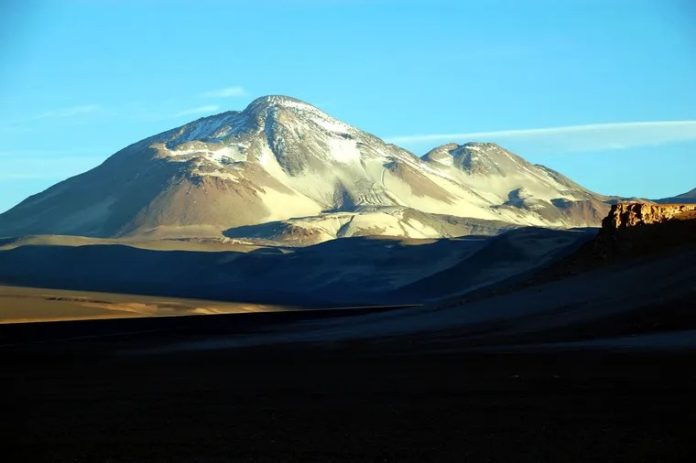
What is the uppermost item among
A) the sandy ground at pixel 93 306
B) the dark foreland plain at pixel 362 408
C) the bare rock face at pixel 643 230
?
the bare rock face at pixel 643 230

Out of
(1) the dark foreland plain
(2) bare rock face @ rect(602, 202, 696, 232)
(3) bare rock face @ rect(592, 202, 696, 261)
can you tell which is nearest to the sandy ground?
(3) bare rock face @ rect(592, 202, 696, 261)

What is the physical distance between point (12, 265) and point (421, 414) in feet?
568

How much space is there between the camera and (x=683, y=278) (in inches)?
1827

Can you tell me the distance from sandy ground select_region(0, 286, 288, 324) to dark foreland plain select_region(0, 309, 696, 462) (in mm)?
40383

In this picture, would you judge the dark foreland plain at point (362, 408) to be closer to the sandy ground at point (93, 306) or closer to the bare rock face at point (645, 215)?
the bare rock face at point (645, 215)

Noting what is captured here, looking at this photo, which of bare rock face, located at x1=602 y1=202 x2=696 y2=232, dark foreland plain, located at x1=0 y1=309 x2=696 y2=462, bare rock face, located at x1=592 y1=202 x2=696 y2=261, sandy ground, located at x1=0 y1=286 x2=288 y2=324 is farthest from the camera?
sandy ground, located at x1=0 y1=286 x2=288 y2=324

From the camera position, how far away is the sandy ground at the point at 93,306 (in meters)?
79.9

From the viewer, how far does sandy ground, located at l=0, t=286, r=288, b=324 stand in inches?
3144

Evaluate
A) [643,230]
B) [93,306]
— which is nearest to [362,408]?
[643,230]

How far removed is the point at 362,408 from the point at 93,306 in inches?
2634

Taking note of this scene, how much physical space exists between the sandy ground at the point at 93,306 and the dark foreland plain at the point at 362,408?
132 feet

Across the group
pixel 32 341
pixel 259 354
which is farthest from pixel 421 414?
pixel 32 341

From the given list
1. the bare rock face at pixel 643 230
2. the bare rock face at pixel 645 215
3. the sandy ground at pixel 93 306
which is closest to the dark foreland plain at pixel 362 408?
the bare rock face at pixel 643 230

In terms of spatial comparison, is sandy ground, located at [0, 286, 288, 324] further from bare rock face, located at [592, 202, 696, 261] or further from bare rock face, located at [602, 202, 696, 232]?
bare rock face, located at [602, 202, 696, 232]
